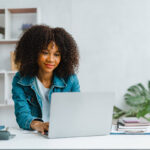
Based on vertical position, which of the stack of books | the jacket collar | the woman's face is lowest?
the stack of books

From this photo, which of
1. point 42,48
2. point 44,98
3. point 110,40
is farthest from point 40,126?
point 110,40

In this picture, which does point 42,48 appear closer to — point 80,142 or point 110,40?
point 80,142

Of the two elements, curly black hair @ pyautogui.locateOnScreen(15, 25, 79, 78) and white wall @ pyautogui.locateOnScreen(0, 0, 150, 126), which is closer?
curly black hair @ pyautogui.locateOnScreen(15, 25, 79, 78)

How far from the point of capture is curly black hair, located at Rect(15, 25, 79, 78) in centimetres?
175

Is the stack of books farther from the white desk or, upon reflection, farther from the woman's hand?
the woman's hand

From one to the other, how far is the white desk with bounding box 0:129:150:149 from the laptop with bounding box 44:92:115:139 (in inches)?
1.5

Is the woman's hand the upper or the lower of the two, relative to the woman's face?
lower

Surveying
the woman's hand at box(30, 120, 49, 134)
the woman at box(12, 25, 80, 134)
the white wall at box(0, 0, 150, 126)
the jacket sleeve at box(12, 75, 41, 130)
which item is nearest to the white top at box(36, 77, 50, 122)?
the woman at box(12, 25, 80, 134)

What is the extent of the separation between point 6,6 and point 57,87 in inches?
81.2

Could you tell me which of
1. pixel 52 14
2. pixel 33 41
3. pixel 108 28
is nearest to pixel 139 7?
pixel 108 28

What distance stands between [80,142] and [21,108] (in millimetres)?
624

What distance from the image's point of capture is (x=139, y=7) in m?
3.37

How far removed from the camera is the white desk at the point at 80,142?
3.51ft

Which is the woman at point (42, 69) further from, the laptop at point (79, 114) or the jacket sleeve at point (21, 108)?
the laptop at point (79, 114)
